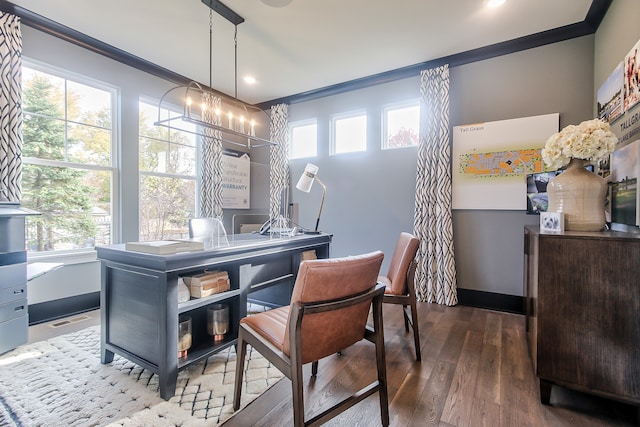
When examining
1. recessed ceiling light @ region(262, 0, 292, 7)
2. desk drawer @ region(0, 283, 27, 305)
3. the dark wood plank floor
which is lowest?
the dark wood plank floor

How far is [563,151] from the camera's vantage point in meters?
1.73

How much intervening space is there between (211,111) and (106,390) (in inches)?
133

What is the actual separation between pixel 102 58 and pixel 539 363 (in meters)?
4.80

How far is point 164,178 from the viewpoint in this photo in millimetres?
3898

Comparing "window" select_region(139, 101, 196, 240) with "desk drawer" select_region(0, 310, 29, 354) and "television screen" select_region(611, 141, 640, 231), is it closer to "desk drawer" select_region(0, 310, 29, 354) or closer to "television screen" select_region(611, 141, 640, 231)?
"desk drawer" select_region(0, 310, 29, 354)

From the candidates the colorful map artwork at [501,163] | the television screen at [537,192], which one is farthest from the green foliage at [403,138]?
the television screen at [537,192]

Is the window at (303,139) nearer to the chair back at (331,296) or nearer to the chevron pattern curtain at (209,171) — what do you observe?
the chevron pattern curtain at (209,171)

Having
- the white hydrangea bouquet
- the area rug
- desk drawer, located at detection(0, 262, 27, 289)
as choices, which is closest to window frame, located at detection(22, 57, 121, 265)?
desk drawer, located at detection(0, 262, 27, 289)

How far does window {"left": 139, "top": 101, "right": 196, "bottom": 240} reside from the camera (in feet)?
12.1

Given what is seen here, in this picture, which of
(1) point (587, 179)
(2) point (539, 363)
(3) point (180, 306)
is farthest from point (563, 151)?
(3) point (180, 306)

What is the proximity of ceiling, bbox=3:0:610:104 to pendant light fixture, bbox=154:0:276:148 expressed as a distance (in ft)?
0.33

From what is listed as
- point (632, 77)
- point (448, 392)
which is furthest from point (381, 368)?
point (632, 77)

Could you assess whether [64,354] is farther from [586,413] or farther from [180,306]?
[586,413]

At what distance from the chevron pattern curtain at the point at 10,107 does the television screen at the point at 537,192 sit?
4928mm
